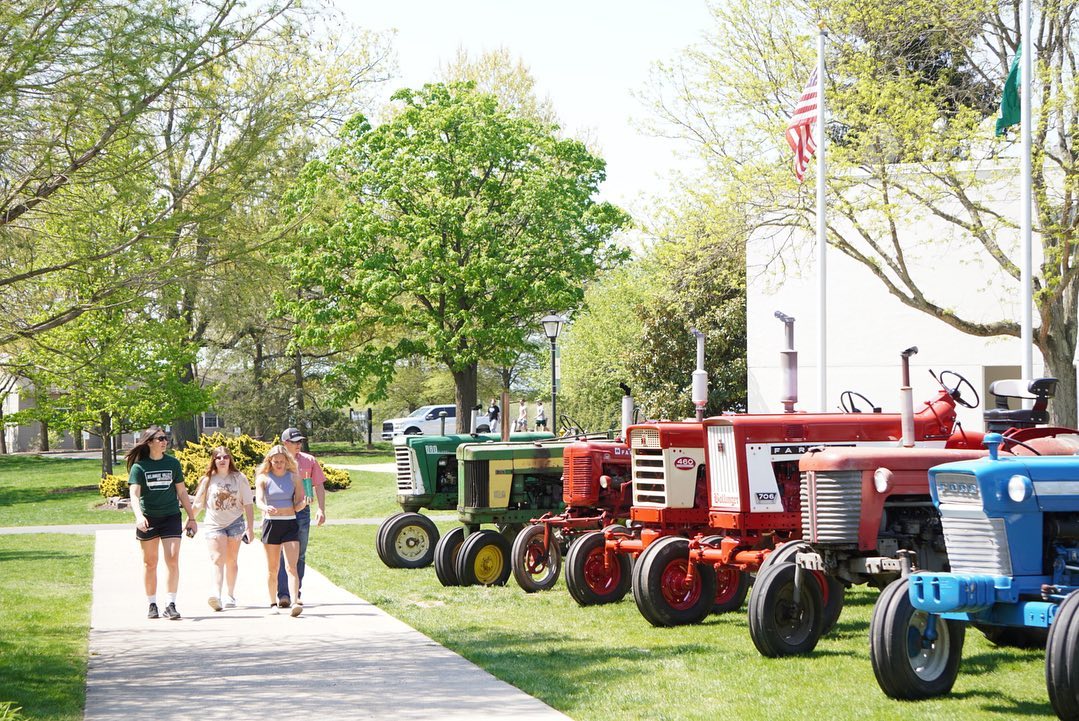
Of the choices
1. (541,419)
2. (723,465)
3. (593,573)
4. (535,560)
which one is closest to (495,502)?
(535,560)

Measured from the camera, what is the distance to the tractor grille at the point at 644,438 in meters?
11.9

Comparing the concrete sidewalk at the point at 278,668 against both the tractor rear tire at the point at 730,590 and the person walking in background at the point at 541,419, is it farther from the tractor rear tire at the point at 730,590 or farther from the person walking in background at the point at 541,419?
the person walking in background at the point at 541,419

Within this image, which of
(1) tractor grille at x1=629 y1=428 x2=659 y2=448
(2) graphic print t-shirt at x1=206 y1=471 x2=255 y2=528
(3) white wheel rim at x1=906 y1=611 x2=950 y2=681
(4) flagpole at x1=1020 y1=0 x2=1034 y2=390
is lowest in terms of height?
(3) white wheel rim at x1=906 y1=611 x2=950 y2=681

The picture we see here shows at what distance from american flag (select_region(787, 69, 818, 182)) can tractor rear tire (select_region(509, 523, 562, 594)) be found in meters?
9.18

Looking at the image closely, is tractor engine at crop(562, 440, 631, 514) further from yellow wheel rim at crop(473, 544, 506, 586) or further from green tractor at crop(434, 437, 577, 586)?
yellow wheel rim at crop(473, 544, 506, 586)

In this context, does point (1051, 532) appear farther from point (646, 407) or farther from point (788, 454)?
point (646, 407)

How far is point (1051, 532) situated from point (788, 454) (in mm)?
3564

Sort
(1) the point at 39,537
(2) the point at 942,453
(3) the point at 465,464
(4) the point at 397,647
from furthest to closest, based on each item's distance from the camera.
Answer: (1) the point at 39,537 < (3) the point at 465,464 < (4) the point at 397,647 < (2) the point at 942,453

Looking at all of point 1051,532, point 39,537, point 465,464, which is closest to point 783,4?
point 465,464

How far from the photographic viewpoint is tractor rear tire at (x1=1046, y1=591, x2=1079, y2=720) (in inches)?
261

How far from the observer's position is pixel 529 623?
1165cm

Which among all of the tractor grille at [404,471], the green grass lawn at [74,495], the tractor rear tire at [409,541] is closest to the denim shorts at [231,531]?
the tractor rear tire at [409,541]

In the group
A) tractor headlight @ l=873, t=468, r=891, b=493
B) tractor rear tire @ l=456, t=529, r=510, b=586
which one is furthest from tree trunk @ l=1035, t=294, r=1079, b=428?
tractor headlight @ l=873, t=468, r=891, b=493

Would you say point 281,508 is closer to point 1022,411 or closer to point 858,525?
point 858,525
